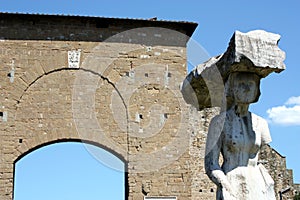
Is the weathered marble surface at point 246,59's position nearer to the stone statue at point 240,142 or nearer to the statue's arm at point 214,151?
the stone statue at point 240,142

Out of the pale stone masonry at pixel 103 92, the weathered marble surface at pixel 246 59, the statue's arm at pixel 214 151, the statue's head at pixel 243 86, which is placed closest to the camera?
the weathered marble surface at pixel 246 59

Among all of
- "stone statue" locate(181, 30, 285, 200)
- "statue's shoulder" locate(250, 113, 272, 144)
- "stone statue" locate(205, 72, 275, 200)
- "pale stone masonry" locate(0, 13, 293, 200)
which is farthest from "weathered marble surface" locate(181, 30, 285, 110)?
"pale stone masonry" locate(0, 13, 293, 200)

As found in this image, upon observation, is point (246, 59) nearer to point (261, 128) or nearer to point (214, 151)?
point (261, 128)

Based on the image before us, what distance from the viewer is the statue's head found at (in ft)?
11.8

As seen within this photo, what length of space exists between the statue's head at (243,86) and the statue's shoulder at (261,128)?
0.51 ft

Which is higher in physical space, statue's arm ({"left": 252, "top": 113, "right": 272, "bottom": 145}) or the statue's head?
the statue's head

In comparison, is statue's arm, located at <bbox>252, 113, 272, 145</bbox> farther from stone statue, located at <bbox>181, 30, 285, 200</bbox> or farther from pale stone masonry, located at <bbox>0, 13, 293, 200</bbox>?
pale stone masonry, located at <bbox>0, 13, 293, 200</bbox>

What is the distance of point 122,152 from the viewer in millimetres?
11281

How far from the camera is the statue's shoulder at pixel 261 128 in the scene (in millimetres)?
3656

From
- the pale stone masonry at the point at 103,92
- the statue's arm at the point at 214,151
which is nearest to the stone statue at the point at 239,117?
the statue's arm at the point at 214,151

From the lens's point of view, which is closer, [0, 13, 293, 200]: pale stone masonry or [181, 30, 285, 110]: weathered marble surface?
[181, 30, 285, 110]: weathered marble surface

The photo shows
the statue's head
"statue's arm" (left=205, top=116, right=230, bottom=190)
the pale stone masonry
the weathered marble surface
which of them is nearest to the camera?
the weathered marble surface

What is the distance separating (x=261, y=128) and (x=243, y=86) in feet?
1.11

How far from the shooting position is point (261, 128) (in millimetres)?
3680
